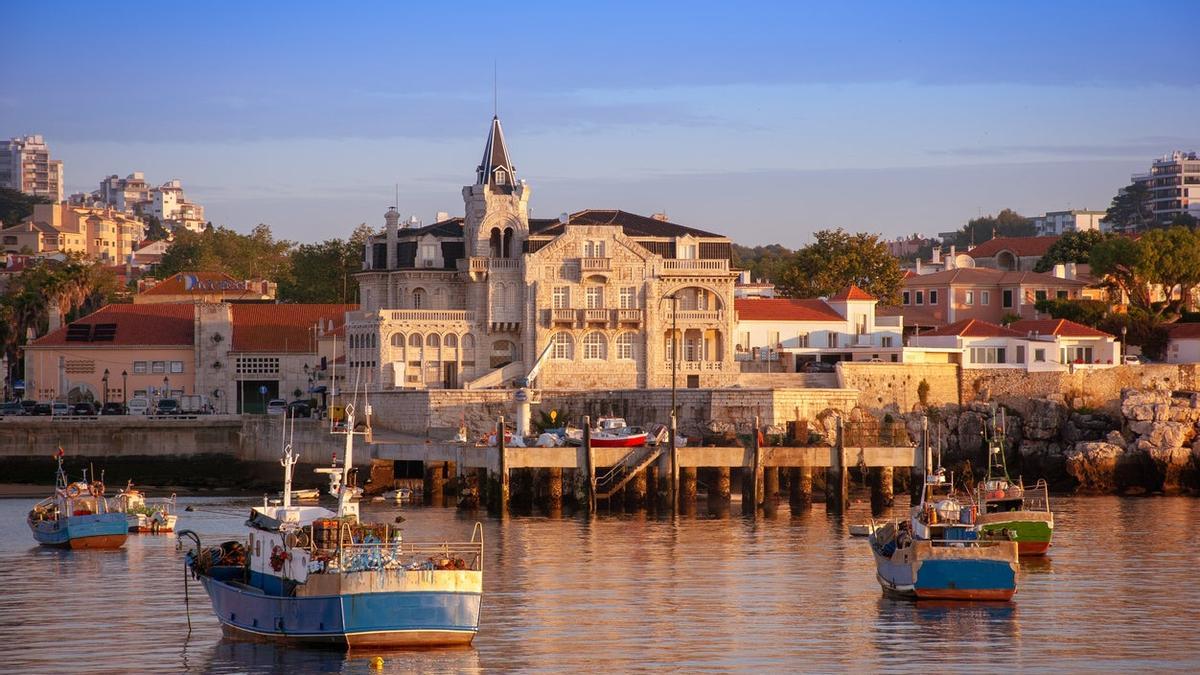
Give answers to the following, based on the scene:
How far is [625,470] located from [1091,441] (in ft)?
85.0

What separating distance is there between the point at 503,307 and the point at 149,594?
160 feet

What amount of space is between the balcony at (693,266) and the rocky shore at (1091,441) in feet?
41.2

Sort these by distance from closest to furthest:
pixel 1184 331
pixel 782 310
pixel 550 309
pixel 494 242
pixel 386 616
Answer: pixel 386 616 → pixel 550 309 → pixel 494 242 → pixel 782 310 → pixel 1184 331

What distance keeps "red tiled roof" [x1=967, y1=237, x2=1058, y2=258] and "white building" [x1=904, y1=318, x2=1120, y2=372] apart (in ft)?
120

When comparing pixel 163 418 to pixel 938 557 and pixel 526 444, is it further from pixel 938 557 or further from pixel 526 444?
pixel 938 557

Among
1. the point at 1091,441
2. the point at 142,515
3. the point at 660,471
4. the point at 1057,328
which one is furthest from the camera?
the point at 1057,328

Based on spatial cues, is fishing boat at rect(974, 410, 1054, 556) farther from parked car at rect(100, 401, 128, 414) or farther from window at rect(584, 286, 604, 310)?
parked car at rect(100, 401, 128, 414)

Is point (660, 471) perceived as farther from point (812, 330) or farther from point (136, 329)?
point (136, 329)

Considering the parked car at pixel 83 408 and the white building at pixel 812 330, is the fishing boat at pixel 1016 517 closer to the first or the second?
the white building at pixel 812 330

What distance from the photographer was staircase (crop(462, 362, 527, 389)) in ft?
306

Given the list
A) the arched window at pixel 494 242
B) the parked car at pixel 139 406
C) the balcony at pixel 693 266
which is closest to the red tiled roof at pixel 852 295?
the balcony at pixel 693 266

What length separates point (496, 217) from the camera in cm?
9888

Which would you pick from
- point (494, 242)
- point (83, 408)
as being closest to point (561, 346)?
point (494, 242)

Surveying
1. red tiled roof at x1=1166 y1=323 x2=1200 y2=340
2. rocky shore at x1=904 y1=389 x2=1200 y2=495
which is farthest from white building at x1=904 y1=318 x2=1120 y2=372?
red tiled roof at x1=1166 y1=323 x2=1200 y2=340
